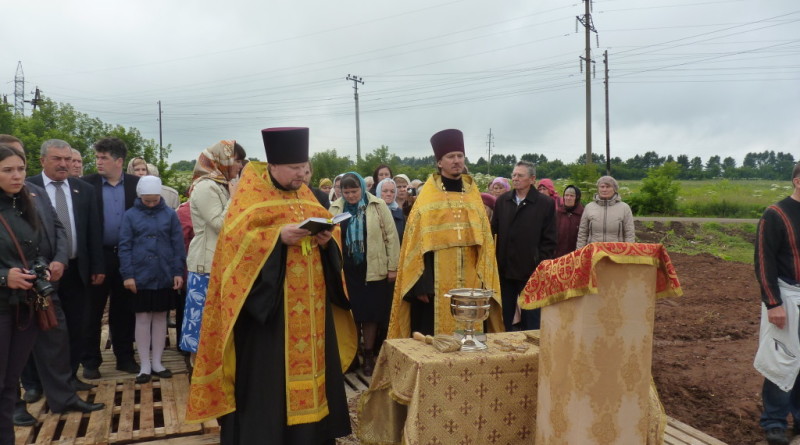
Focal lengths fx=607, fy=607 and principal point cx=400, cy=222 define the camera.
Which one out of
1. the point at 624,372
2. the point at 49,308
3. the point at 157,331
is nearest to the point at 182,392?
the point at 157,331

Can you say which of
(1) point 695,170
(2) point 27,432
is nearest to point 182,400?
(2) point 27,432

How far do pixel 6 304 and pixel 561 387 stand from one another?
3158 mm

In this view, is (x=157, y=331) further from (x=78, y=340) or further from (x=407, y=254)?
(x=407, y=254)

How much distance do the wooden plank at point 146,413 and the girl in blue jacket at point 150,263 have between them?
28 centimetres

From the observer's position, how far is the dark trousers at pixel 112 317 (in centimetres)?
537

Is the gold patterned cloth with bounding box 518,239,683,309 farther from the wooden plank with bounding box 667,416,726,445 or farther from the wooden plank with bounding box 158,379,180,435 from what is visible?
the wooden plank with bounding box 158,379,180,435

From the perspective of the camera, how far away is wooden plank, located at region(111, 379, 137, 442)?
13.1 feet

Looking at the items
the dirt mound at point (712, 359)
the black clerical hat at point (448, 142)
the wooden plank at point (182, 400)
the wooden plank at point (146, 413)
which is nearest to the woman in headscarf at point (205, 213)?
the wooden plank at point (182, 400)

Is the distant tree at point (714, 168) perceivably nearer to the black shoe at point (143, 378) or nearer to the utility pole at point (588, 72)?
the utility pole at point (588, 72)

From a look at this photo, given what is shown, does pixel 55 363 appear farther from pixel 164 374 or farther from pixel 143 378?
pixel 164 374

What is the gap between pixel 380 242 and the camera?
5863 mm

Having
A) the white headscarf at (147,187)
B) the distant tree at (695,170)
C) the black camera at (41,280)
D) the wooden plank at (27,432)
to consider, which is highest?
the distant tree at (695,170)

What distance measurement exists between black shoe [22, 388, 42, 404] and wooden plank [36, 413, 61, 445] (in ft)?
1.55

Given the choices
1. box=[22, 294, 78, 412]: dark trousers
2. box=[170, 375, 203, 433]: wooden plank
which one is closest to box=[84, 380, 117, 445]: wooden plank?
box=[22, 294, 78, 412]: dark trousers
